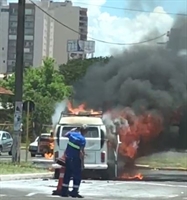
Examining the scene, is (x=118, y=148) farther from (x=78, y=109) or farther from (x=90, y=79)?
(x=90, y=79)

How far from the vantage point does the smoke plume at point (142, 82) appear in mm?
24000

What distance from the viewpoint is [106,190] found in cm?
1777

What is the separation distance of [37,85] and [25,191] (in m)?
52.8

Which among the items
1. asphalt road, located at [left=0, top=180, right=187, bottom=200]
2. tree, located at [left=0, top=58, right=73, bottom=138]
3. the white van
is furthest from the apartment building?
asphalt road, located at [left=0, top=180, right=187, bottom=200]

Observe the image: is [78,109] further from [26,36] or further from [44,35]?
[44,35]

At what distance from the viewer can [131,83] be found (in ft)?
81.1

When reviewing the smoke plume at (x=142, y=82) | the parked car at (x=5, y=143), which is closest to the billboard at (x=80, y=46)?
the parked car at (x=5, y=143)

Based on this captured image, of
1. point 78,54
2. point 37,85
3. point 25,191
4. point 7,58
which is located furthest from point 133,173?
point 7,58

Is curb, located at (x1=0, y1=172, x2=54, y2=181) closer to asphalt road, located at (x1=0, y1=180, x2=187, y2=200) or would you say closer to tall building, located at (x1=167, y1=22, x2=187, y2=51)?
asphalt road, located at (x1=0, y1=180, x2=187, y2=200)

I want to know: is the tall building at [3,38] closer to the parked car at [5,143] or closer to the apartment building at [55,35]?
the apartment building at [55,35]

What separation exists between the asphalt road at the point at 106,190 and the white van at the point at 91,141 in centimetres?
95

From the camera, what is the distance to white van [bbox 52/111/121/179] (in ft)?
70.0

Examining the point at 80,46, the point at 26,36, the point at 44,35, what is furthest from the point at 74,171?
the point at 44,35

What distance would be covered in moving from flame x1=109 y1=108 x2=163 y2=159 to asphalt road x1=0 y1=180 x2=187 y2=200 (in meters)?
2.48
